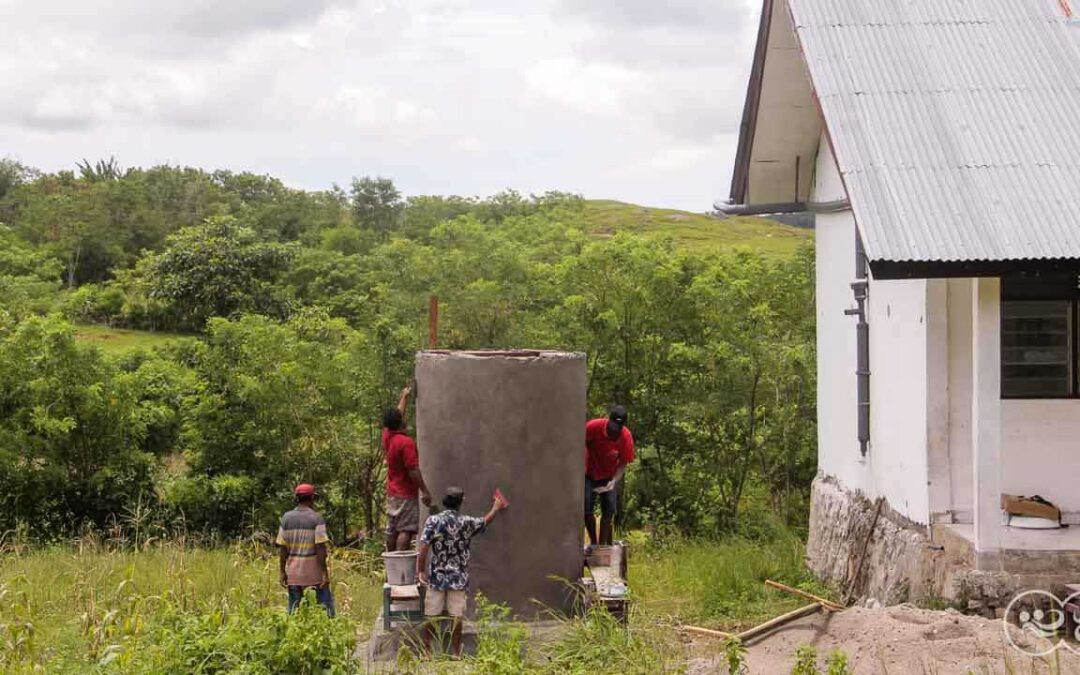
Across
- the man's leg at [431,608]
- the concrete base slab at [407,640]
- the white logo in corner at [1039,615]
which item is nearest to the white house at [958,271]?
the white logo in corner at [1039,615]

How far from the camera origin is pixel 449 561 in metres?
8.66

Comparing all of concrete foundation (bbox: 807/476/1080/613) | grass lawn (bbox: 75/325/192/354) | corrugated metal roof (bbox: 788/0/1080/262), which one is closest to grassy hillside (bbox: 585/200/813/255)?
grass lawn (bbox: 75/325/192/354)

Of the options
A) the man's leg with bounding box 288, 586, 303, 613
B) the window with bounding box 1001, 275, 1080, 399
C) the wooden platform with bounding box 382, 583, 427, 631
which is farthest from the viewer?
the man's leg with bounding box 288, 586, 303, 613

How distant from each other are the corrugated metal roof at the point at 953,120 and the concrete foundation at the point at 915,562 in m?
2.29

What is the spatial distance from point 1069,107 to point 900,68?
4.44 feet

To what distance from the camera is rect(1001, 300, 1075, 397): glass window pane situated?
925 cm

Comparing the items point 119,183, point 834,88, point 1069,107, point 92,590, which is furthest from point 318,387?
point 119,183

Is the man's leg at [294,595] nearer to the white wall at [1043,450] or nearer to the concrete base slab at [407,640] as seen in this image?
the concrete base slab at [407,640]

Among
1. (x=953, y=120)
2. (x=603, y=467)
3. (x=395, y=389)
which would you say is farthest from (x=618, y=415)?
(x=395, y=389)

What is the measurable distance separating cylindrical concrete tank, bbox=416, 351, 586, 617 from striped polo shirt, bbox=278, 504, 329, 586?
3.22 feet

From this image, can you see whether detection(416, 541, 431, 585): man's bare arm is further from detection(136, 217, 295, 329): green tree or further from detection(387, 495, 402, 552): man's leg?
detection(136, 217, 295, 329): green tree

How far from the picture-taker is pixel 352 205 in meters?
61.9

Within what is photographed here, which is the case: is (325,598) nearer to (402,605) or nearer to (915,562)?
(402,605)

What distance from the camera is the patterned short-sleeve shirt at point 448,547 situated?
8.59 m
